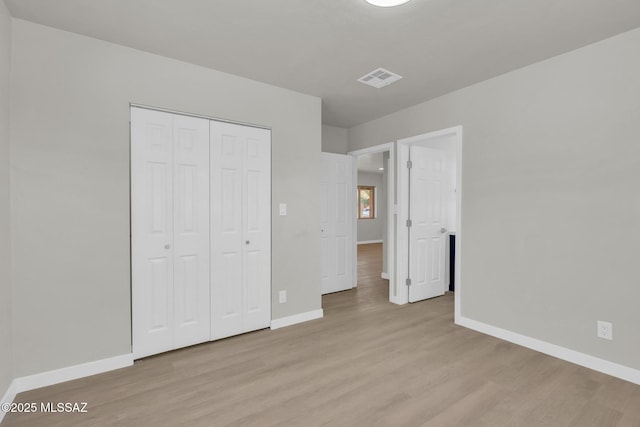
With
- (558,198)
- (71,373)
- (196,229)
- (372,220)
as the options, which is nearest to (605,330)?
(558,198)


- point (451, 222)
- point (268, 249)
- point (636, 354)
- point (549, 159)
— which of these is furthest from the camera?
point (451, 222)

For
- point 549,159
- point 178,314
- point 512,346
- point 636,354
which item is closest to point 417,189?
point 549,159

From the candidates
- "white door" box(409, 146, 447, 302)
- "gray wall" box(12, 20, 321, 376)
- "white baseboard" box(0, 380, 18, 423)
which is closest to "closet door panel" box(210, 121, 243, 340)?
"gray wall" box(12, 20, 321, 376)

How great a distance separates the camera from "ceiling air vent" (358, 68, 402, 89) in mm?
2916

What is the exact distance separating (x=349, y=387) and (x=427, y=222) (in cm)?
274

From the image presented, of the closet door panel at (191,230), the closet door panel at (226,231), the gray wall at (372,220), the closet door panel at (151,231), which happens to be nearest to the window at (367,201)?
the gray wall at (372,220)

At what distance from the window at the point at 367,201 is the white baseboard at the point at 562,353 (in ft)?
26.3

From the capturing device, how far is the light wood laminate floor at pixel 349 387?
1.86 meters

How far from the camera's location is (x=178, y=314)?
2.74m

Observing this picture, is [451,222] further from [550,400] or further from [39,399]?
[39,399]

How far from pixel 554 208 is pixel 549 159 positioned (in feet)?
1.44

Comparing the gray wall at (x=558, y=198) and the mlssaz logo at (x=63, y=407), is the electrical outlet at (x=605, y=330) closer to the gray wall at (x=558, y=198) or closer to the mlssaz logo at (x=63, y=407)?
the gray wall at (x=558, y=198)

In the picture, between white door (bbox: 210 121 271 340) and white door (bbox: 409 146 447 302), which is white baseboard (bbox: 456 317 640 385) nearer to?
white door (bbox: 409 146 447 302)

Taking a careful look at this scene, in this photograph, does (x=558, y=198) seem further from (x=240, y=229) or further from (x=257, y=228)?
(x=240, y=229)
